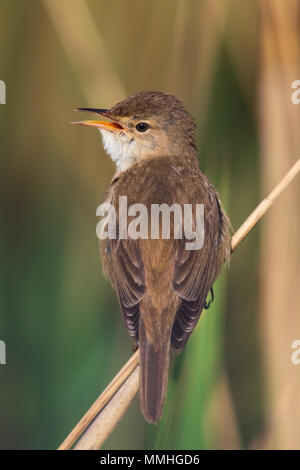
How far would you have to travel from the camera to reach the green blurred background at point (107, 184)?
3088mm

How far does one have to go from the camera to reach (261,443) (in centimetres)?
293

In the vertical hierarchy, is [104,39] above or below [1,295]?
above

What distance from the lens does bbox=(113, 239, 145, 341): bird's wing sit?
8.67ft

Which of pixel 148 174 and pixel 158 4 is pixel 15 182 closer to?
pixel 148 174

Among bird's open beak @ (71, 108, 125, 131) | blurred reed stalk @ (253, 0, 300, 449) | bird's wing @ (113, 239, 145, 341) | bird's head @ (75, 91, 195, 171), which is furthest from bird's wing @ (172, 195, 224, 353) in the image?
bird's open beak @ (71, 108, 125, 131)

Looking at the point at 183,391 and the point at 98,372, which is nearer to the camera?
the point at 183,391

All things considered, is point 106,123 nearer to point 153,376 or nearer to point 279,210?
point 279,210

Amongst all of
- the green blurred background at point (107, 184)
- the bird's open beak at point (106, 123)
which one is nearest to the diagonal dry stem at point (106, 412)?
the green blurred background at point (107, 184)

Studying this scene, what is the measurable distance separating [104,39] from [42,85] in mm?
461

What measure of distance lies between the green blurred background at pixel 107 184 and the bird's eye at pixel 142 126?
28cm

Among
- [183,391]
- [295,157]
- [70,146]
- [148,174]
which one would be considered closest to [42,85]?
[70,146]

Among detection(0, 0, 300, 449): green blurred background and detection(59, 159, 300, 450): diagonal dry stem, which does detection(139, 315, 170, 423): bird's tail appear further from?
detection(0, 0, 300, 449): green blurred background

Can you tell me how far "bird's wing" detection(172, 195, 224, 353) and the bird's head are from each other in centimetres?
52

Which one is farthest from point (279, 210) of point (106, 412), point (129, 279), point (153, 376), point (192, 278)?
point (106, 412)
